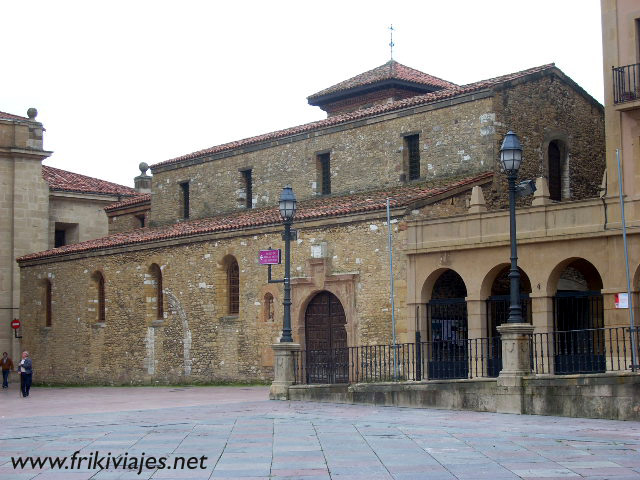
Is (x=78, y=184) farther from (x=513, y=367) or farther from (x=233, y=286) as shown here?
(x=513, y=367)

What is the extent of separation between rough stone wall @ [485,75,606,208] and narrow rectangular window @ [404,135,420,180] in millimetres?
3187

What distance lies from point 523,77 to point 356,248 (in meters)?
7.46

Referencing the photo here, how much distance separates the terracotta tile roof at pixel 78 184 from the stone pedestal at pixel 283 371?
2660 centimetres

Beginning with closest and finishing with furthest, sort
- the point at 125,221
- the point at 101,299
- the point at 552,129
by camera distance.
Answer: the point at 552,129 < the point at 101,299 < the point at 125,221

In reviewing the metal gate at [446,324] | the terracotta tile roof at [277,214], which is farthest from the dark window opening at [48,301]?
the metal gate at [446,324]

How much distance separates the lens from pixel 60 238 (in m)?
49.8

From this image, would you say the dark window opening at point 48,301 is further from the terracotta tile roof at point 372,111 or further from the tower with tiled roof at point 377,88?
the tower with tiled roof at point 377,88

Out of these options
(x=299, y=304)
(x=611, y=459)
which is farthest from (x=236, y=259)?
(x=611, y=459)

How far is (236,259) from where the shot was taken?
33.5 metres

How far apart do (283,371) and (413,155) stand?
10826mm

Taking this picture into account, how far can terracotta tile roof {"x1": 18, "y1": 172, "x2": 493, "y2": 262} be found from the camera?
28.9 m

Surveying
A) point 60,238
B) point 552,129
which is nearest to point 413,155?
point 552,129

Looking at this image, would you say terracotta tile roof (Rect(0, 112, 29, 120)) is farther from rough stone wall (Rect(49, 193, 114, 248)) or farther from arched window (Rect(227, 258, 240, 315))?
arched window (Rect(227, 258, 240, 315))

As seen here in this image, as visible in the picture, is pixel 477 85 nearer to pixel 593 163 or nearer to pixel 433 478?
pixel 593 163
